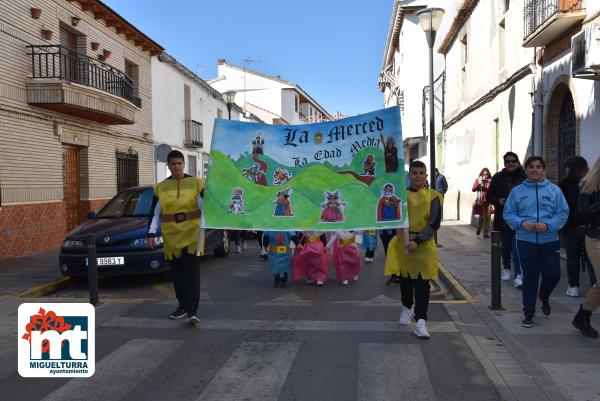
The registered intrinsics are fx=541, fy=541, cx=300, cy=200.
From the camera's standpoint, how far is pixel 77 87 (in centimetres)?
1332

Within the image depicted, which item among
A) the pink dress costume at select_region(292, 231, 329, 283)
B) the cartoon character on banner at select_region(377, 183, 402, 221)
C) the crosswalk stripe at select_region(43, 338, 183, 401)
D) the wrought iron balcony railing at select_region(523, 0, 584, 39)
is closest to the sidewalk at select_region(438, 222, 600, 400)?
the cartoon character on banner at select_region(377, 183, 402, 221)

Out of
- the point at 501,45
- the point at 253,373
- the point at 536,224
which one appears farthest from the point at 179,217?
the point at 501,45

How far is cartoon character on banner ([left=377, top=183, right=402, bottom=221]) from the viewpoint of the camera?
526 cm

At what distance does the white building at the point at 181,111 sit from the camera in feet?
70.1

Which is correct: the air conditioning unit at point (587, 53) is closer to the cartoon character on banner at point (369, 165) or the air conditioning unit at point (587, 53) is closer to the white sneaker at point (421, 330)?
the cartoon character on banner at point (369, 165)

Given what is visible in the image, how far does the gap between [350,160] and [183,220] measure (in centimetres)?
192

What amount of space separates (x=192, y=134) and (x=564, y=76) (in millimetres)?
18155

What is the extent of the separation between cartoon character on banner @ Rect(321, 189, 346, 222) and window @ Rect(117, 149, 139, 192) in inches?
515

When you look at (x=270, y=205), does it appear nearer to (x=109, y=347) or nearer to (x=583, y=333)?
(x=109, y=347)

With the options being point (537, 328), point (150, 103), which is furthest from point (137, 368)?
point (150, 103)

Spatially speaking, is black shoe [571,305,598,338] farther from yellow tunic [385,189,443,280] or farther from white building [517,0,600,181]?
white building [517,0,600,181]

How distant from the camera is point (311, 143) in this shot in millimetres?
5727

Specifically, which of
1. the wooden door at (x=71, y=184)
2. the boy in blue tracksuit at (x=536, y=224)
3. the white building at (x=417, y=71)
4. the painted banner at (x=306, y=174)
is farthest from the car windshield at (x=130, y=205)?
the white building at (x=417, y=71)

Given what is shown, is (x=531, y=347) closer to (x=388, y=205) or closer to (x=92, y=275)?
(x=388, y=205)
